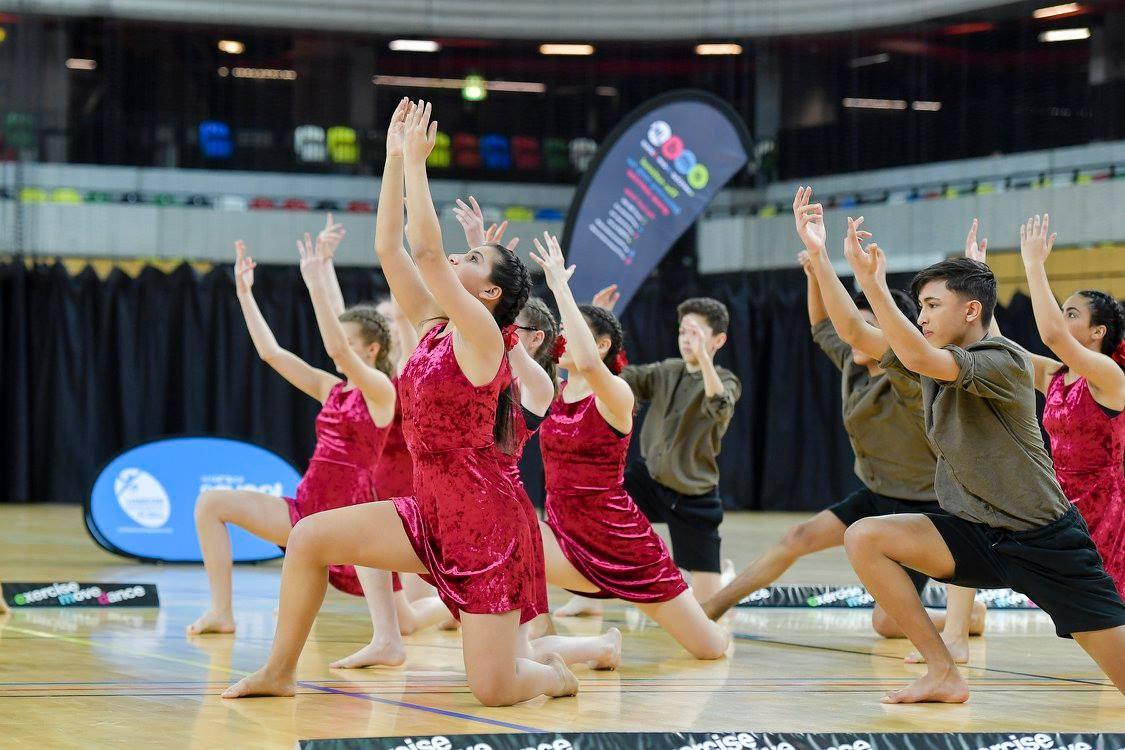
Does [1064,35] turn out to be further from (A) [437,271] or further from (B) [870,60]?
(A) [437,271]

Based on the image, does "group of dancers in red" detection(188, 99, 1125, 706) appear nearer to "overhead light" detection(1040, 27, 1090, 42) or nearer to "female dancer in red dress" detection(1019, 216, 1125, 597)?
"female dancer in red dress" detection(1019, 216, 1125, 597)

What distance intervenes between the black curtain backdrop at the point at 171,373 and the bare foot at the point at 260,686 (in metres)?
7.92

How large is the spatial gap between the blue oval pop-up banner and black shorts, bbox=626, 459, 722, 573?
254 cm

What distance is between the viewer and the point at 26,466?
11.5 m

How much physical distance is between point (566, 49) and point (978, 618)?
9.35 metres

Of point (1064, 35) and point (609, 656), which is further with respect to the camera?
point (1064, 35)

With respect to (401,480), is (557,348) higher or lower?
higher

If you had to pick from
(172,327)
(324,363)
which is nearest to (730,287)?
(324,363)

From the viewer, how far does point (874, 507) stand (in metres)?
5.03

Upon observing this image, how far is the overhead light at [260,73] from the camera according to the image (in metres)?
12.9

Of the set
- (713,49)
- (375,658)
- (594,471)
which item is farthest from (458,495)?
(713,49)

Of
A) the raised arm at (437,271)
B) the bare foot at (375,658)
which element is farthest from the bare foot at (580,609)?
the raised arm at (437,271)

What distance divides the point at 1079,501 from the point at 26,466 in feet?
30.7

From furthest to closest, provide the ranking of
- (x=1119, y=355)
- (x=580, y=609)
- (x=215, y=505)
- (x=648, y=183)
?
(x=648, y=183) → (x=580, y=609) → (x=215, y=505) → (x=1119, y=355)
